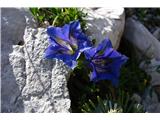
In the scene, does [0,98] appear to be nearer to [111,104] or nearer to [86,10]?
[111,104]

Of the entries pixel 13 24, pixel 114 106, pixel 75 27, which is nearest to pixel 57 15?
pixel 13 24

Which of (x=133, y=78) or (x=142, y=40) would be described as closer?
(x=133, y=78)

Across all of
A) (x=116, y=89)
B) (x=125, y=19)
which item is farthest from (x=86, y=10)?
(x=116, y=89)

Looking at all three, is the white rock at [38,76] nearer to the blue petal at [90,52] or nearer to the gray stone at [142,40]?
the blue petal at [90,52]

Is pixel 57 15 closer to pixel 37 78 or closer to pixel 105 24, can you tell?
pixel 105 24

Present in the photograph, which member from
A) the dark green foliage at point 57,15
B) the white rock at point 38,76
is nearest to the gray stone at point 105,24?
the dark green foliage at point 57,15

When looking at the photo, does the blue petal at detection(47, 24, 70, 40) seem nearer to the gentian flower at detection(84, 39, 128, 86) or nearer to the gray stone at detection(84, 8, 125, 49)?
the gentian flower at detection(84, 39, 128, 86)
